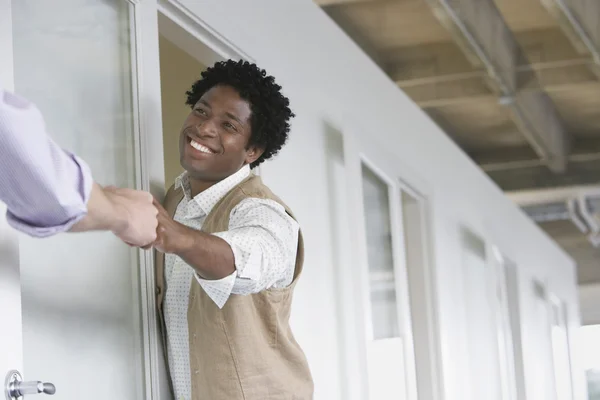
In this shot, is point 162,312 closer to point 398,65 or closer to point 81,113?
point 81,113

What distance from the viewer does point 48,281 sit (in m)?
2.36

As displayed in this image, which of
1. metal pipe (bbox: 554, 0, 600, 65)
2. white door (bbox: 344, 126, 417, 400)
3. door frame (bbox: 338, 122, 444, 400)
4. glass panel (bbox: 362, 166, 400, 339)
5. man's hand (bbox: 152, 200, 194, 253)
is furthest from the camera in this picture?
metal pipe (bbox: 554, 0, 600, 65)

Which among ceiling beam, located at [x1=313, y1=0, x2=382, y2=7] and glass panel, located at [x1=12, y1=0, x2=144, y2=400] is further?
ceiling beam, located at [x1=313, y1=0, x2=382, y2=7]

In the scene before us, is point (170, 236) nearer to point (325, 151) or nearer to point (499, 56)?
point (325, 151)

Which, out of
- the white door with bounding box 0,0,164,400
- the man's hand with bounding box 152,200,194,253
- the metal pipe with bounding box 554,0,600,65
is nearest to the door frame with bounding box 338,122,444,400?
the metal pipe with bounding box 554,0,600,65

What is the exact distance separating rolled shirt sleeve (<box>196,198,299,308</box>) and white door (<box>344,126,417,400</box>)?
184 centimetres

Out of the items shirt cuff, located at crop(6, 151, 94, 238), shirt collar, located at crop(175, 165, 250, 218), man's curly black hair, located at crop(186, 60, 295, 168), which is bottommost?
shirt cuff, located at crop(6, 151, 94, 238)

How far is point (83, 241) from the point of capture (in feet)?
8.23

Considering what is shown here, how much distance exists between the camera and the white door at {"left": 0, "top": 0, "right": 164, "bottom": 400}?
7.45 ft

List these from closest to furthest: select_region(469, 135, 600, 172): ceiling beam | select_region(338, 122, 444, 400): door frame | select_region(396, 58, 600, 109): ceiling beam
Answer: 1. select_region(338, 122, 444, 400): door frame
2. select_region(396, 58, 600, 109): ceiling beam
3. select_region(469, 135, 600, 172): ceiling beam

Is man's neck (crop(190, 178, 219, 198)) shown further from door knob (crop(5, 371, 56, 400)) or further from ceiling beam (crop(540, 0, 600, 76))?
ceiling beam (crop(540, 0, 600, 76))

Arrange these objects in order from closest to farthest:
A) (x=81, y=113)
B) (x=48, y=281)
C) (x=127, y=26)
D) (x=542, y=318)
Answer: (x=48, y=281) < (x=81, y=113) < (x=127, y=26) < (x=542, y=318)

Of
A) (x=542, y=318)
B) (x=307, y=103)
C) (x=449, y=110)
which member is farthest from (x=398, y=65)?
(x=307, y=103)

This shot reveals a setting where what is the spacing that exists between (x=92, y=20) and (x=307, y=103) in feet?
5.10
